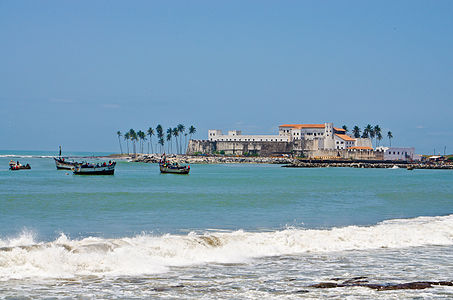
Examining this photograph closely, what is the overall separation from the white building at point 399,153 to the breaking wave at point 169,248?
119 meters

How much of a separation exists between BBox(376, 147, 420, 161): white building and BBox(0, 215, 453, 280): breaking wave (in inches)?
4666

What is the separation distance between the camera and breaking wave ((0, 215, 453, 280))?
13062 millimetres

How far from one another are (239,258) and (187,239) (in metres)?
2.14

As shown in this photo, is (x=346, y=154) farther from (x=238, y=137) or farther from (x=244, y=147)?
(x=238, y=137)

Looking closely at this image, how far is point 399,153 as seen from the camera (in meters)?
136

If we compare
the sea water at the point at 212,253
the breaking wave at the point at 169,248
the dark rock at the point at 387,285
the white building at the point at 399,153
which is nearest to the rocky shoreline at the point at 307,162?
the white building at the point at 399,153

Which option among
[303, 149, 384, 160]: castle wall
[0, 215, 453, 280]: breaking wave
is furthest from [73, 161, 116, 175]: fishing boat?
[303, 149, 384, 160]: castle wall

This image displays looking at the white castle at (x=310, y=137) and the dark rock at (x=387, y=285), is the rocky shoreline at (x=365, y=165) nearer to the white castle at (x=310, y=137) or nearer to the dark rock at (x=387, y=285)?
the white castle at (x=310, y=137)

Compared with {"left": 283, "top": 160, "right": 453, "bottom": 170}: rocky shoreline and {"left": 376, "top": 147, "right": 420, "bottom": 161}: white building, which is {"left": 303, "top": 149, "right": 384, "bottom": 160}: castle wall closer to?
{"left": 376, "top": 147, "right": 420, "bottom": 161}: white building

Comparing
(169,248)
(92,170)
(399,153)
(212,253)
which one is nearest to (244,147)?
(399,153)

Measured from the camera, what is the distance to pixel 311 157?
140875 millimetres

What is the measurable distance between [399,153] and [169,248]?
129m

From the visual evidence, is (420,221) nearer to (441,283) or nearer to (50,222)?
(441,283)

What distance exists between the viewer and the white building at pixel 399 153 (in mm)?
134625
